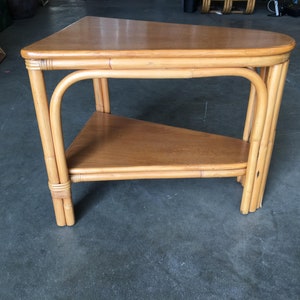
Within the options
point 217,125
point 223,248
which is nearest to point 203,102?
point 217,125

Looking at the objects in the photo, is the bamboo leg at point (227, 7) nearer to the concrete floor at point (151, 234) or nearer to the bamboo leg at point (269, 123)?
the concrete floor at point (151, 234)

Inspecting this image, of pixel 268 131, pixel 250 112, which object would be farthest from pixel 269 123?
pixel 250 112

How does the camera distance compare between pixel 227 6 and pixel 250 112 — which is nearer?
pixel 250 112

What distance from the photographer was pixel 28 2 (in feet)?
12.7

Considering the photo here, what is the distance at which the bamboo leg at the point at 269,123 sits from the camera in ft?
2.88

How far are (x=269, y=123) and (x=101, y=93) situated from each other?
66cm

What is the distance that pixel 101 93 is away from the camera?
131 centimetres

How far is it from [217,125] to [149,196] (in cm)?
64

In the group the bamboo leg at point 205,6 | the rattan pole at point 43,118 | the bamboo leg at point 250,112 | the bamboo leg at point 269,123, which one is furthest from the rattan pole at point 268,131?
the bamboo leg at point 205,6

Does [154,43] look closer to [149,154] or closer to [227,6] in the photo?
[149,154]

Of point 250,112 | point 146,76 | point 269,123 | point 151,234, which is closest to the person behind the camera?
point 146,76

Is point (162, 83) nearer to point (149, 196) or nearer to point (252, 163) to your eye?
point (149, 196)

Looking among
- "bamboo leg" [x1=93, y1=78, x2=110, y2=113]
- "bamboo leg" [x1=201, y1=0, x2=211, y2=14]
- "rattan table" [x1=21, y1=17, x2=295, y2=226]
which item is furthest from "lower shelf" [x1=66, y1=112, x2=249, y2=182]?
"bamboo leg" [x1=201, y1=0, x2=211, y2=14]

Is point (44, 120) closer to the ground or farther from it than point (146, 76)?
closer to the ground
